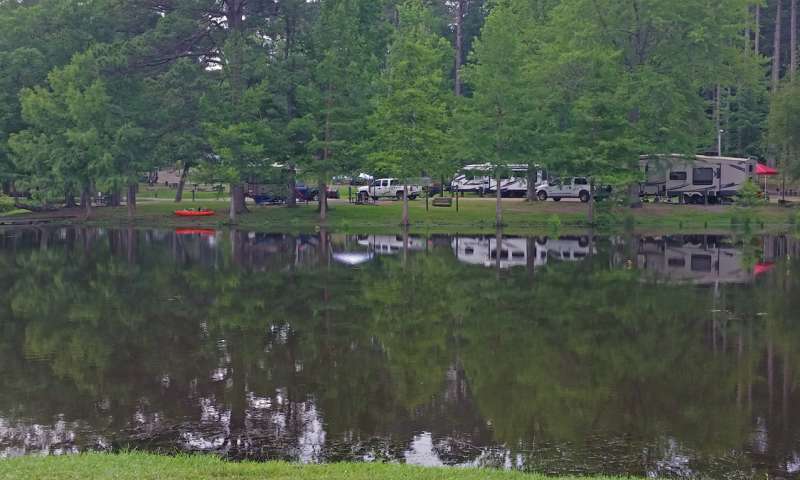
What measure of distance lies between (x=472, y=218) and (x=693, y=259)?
22.0 metres

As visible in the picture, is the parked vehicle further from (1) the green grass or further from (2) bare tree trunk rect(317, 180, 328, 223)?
(1) the green grass

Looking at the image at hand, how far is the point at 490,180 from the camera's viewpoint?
7700 cm

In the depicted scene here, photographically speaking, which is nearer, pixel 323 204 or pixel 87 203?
pixel 323 204

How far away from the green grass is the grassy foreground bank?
44.9 metres

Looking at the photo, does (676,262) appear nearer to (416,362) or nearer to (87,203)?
(416,362)

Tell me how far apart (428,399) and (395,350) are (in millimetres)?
4391

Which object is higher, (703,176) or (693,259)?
(703,176)

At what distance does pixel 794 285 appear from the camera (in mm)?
31656

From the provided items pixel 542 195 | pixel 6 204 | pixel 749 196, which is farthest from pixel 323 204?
pixel 749 196

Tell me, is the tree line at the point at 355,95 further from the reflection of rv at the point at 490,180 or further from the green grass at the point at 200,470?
the green grass at the point at 200,470

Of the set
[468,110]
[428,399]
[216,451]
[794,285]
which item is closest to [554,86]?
[468,110]

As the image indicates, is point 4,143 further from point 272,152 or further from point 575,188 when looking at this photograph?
point 575,188

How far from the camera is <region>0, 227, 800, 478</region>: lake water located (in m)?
14.4

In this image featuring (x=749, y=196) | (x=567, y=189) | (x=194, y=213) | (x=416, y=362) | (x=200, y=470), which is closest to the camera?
(x=200, y=470)
